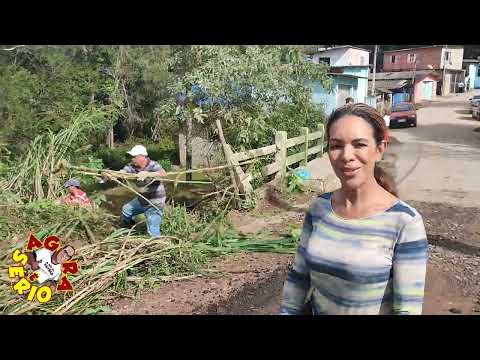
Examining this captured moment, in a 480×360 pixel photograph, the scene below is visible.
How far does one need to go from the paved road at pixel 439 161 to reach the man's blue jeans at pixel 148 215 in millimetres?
4555

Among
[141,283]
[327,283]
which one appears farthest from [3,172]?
[327,283]

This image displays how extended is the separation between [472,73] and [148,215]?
169ft

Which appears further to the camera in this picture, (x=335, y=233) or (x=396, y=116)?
(x=396, y=116)

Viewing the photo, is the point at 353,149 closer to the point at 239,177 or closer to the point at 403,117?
the point at 239,177

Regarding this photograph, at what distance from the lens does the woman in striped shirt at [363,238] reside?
1.23m

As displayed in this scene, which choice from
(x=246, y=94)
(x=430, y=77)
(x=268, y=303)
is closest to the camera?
(x=268, y=303)

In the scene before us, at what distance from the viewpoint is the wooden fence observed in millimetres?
6723

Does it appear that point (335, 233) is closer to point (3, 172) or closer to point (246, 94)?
point (3, 172)

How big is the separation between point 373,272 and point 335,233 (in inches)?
6.3

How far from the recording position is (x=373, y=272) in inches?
49.6

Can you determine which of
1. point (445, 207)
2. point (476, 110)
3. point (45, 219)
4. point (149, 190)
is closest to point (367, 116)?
point (149, 190)

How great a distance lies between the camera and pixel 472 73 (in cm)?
4734

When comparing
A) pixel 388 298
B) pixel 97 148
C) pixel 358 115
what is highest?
pixel 358 115

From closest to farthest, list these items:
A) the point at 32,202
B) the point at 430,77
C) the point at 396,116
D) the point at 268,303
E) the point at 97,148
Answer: the point at 268,303 → the point at 32,202 → the point at 97,148 → the point at 396,116 → the point at 430,77
